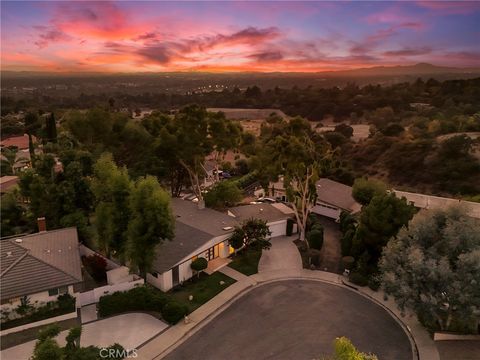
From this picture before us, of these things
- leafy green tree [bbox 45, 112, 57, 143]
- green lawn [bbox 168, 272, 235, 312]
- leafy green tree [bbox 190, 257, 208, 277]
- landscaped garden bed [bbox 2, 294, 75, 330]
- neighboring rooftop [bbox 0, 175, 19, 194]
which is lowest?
green lawn [bbox 168, 272, 235, 312]

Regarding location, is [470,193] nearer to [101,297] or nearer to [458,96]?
[101,297]

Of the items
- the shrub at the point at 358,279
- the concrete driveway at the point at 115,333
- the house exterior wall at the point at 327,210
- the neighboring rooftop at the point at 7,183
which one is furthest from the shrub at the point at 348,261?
the neighboring rooftop at the point at 7,183

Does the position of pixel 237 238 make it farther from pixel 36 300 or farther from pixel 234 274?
pixel 36 300

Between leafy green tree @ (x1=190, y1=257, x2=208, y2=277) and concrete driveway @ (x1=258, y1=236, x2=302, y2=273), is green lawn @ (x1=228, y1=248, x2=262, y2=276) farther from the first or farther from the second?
leafy green tree @ (x1=190, y1=257, x2=208, y2=277)

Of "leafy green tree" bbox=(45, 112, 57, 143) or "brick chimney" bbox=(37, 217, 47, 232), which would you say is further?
"leafy green tree" bbox=(45, 112, 57, 143)

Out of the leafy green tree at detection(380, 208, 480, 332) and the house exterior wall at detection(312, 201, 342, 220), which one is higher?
the leafy green tree at detection(380, 208, 480, 332)

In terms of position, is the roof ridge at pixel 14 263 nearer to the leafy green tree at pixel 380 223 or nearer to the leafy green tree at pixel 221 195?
the leafy green tree at pixel 221 195

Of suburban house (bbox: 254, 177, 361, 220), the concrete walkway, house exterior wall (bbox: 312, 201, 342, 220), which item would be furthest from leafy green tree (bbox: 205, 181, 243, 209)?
the concrete walkway
